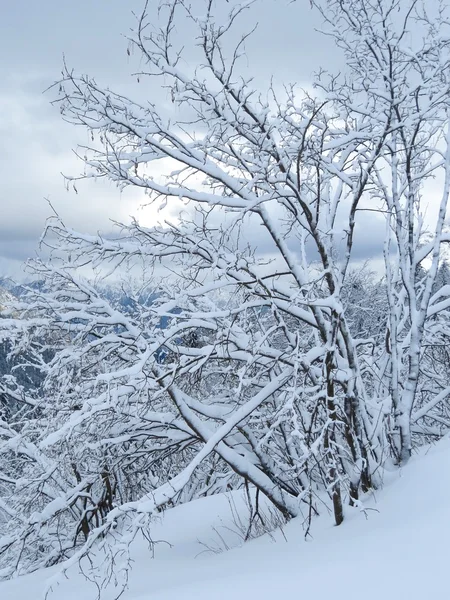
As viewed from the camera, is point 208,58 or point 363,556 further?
point 208,58

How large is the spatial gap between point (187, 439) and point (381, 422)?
2.03m

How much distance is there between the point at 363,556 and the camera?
2.73m

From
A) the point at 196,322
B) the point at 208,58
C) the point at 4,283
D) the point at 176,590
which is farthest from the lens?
the point at 4,283

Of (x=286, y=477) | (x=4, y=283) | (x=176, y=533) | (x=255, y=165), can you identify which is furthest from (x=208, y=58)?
(x=176, y=533)

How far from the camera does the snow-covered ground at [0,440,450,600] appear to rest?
7.80ft

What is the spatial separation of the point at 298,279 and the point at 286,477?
2368 millimetres

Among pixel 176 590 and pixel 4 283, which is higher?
pixel 4 283

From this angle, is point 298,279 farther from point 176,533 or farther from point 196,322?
point 176,533

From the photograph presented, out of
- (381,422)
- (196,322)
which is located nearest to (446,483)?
(381,422)

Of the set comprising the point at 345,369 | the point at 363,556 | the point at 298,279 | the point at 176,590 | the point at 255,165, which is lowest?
the point at 176,590

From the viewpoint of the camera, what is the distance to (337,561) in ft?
9.16

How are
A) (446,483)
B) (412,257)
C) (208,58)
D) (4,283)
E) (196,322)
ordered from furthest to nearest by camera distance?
(4,283) < (412,257) < (196,322) < (208,58) < (446,483)

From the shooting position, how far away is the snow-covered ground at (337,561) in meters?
2.38

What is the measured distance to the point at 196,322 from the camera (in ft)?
13.9
